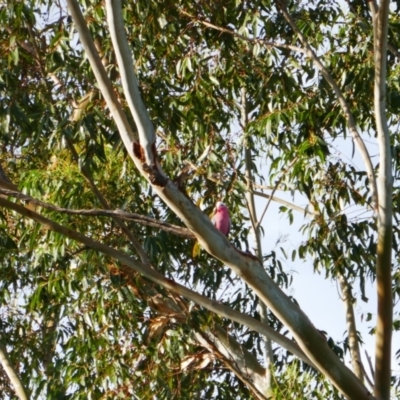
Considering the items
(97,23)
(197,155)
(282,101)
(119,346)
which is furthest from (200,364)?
(97,23)

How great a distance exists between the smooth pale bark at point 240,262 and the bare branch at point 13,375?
2.28 m

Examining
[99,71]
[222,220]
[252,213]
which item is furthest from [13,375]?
[99,71]

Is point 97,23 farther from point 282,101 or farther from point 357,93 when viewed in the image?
point 357,93

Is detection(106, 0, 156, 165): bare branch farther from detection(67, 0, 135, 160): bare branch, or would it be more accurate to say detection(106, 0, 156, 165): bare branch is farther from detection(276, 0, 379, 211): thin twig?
detection(276, 0, 379, 211): thin twig

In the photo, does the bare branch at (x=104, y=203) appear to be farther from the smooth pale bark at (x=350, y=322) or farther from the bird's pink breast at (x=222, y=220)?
the smooth pale bark at (x=350, y=322)

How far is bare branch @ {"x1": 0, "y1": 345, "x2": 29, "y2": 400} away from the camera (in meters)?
5.95

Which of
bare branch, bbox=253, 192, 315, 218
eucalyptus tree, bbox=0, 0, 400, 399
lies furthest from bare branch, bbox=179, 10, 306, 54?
bare branch, bbox=253, 192, 315, 218

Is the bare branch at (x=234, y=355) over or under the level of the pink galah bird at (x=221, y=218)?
under

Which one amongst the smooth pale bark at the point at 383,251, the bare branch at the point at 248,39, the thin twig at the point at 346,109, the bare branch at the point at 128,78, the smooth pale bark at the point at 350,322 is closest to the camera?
the bare branch at the point at 128,78

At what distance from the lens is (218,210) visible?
5.03m

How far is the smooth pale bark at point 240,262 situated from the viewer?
12.7ft

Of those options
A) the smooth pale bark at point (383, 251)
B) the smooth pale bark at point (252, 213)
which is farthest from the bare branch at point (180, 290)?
the smooth pale bark at point (252, 213)

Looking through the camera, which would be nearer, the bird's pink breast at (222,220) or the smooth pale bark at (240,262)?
the smooth pale bark at (240,262)

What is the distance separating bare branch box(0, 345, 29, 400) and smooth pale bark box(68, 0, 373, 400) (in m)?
2.28
